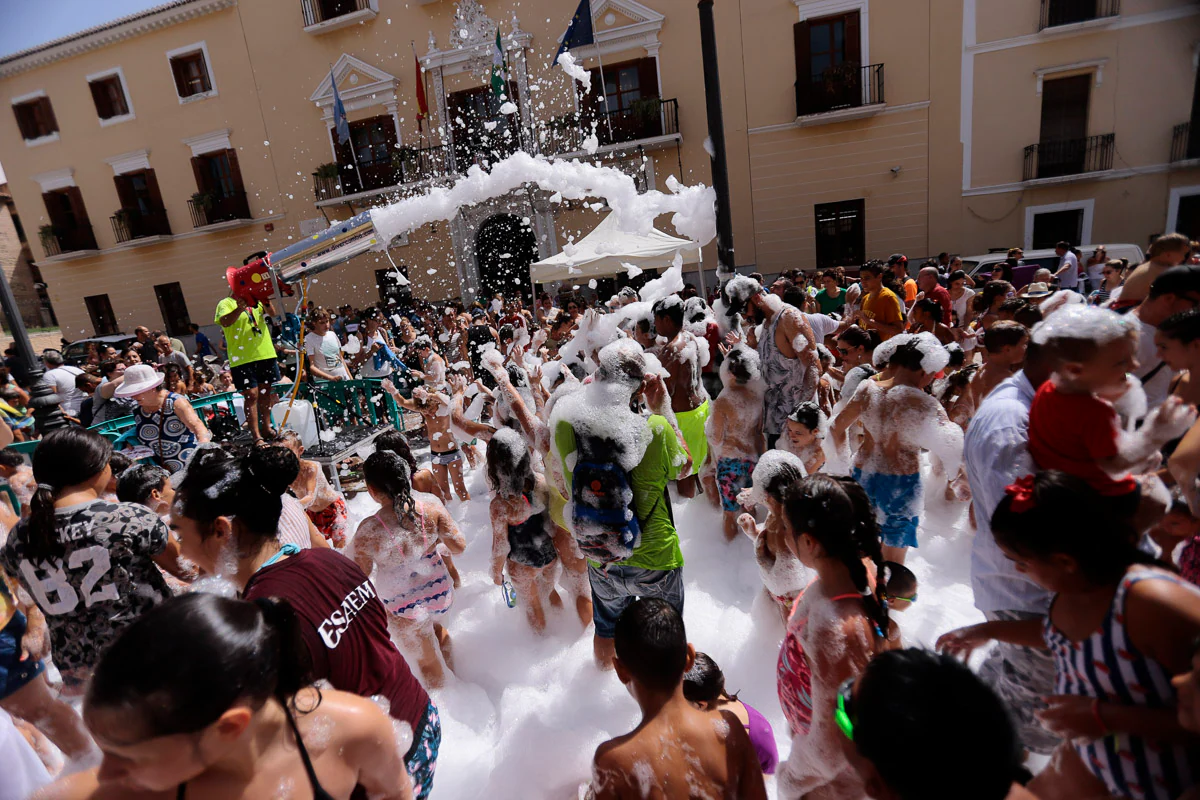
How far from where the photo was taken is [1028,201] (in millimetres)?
13234

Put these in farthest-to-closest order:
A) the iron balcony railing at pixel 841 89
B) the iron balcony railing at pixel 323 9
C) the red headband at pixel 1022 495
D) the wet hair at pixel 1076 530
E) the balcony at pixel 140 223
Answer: the balcony at pixel 140 223, the iron balcony railing at pixel 323 9, the iron balcony railing at pixel 841 89, the red headband at pixel 1022 495, the wet hair at pixel 1076 530

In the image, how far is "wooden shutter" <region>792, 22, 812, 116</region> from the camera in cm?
1327

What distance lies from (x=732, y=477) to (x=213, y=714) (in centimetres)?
323

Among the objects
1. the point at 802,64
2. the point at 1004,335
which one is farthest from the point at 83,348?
the point at 1004,335

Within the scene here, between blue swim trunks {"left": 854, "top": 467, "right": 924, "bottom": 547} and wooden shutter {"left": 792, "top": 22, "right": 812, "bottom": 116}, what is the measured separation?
519 inches

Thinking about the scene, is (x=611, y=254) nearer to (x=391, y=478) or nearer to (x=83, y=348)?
(x=391, y=478)

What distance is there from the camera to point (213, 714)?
3.38 feet

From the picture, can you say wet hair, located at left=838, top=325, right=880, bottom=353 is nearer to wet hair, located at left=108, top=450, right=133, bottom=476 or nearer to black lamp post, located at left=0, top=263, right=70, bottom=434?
wet hair, located at left=108, top=450, right=133, bottom=476

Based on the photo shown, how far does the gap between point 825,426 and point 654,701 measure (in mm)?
2206

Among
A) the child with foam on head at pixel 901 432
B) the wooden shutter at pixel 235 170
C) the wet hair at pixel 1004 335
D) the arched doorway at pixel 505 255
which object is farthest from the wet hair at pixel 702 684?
the wooden shutter at pixel 235 170

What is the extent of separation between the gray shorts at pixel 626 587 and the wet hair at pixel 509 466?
1.87 ft

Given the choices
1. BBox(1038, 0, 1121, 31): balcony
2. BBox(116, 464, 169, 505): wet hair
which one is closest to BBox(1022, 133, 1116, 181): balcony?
BBox(1038, 0, 1121, 31): balcony

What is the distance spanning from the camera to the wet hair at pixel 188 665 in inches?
38.5

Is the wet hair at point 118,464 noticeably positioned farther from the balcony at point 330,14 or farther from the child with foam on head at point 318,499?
the balcony at point 330,14
